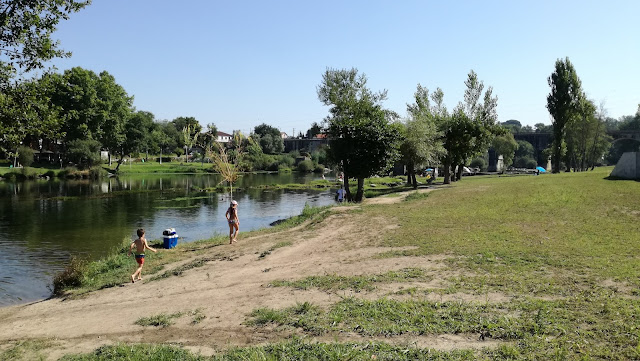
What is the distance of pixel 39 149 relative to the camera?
337ft

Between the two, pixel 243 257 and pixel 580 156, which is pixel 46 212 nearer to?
pixel 243 257

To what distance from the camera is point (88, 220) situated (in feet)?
116

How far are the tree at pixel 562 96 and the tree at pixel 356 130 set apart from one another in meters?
37.0

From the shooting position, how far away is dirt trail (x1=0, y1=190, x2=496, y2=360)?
9992 millimetres

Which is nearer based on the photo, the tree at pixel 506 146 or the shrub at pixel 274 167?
the tree at pixel 506 146

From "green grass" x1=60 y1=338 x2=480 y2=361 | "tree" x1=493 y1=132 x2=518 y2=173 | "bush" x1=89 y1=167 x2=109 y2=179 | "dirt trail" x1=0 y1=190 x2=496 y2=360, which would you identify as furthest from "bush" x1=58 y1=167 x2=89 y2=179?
"tree" x1=493 y1=132 x2=518 y2=173

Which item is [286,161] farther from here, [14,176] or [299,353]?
[299,353]

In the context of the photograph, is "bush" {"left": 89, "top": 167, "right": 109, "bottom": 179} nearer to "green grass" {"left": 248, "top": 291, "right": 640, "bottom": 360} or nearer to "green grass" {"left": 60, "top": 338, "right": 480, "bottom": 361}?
"green grass" {"left": 60, "top": 338, "right": 480, "bottom": 361}

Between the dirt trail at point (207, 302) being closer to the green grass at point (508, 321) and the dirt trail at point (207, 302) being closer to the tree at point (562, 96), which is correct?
the green grass at point (508, 321)

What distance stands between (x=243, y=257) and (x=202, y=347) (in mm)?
9751

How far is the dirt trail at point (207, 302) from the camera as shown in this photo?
9.99 meters

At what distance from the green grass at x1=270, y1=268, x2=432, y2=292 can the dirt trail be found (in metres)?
0.47

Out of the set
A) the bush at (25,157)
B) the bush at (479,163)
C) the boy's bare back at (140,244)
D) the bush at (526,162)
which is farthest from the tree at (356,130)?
the bush at (526,162)

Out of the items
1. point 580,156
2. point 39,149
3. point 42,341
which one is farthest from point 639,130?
point 39,149
